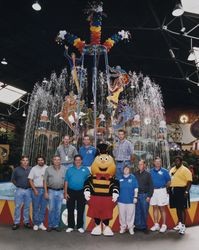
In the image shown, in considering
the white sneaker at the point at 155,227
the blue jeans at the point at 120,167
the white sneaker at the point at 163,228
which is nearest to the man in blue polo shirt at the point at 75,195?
the blue jeans at the point at 120,167

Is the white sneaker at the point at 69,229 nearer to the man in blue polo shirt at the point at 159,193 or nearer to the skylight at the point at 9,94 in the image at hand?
the man in blue polo shirt at the point at 159,193

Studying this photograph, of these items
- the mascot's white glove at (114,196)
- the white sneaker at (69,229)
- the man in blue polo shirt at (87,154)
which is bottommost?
the white sneaker at (69,229)

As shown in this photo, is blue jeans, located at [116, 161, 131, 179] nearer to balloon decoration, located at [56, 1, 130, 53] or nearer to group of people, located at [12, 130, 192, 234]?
group of people, located at [12, 130, 192, 234]

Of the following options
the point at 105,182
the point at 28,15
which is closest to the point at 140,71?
the point at 28,15

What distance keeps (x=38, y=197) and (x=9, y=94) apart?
54.5ft

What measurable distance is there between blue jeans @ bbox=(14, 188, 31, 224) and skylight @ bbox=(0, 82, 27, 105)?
1385cm

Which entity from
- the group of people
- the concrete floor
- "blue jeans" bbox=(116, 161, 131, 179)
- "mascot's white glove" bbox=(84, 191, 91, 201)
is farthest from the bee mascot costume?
"blue jeans" bbox=(116, 161, 131, 179)

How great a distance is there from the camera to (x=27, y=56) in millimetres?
15836

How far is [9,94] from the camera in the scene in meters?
22.5

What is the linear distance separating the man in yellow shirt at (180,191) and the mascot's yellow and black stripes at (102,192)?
137cm

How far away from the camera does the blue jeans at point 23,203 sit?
23.0 ft

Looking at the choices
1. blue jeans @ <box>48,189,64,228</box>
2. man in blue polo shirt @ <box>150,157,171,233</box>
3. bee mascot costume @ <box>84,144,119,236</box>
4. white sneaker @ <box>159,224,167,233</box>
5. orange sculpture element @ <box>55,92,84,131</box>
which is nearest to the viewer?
bee mascot costume @ <box>84,144,119,236</box>

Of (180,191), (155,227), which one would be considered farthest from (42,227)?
(180,191)

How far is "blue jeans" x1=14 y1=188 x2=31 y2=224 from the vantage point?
276 inches
